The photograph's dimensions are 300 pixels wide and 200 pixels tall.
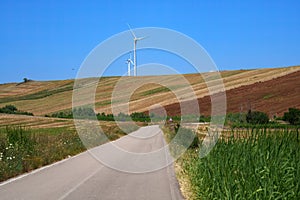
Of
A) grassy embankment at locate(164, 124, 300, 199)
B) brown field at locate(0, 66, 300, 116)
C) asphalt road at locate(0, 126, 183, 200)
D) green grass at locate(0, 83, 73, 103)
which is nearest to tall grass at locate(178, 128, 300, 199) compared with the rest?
grassy embankment at locate(164, 124, 300, 199)

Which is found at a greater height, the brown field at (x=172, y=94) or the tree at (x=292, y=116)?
the brown field at (x=172, y=94)

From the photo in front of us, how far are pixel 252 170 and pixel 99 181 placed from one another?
19.4ft

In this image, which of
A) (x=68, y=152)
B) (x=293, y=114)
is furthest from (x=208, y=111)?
(x=68, y=152)

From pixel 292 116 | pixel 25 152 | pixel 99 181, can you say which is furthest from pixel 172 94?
pixel 99 181

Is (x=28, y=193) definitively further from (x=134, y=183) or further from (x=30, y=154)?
(x=30, y=154)

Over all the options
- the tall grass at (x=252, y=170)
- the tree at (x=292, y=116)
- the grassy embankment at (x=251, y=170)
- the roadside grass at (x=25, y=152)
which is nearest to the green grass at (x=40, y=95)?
the tree at (x=292, y=116)

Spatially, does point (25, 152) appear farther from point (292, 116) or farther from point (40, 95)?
point (40, 95)

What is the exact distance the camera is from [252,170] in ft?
27.0

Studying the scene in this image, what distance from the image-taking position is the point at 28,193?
441 inches

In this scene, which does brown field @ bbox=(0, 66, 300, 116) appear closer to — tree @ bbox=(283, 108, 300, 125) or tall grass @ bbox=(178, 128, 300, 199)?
tree @ bbox=(283, 108, 300, 125)

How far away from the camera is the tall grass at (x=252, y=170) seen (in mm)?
7406

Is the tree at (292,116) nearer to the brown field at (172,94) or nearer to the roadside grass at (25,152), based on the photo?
the brown field at (172,94)

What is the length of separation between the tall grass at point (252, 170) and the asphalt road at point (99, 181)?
1.06m

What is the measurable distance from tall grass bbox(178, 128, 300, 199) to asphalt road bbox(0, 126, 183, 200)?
41.6 inches
